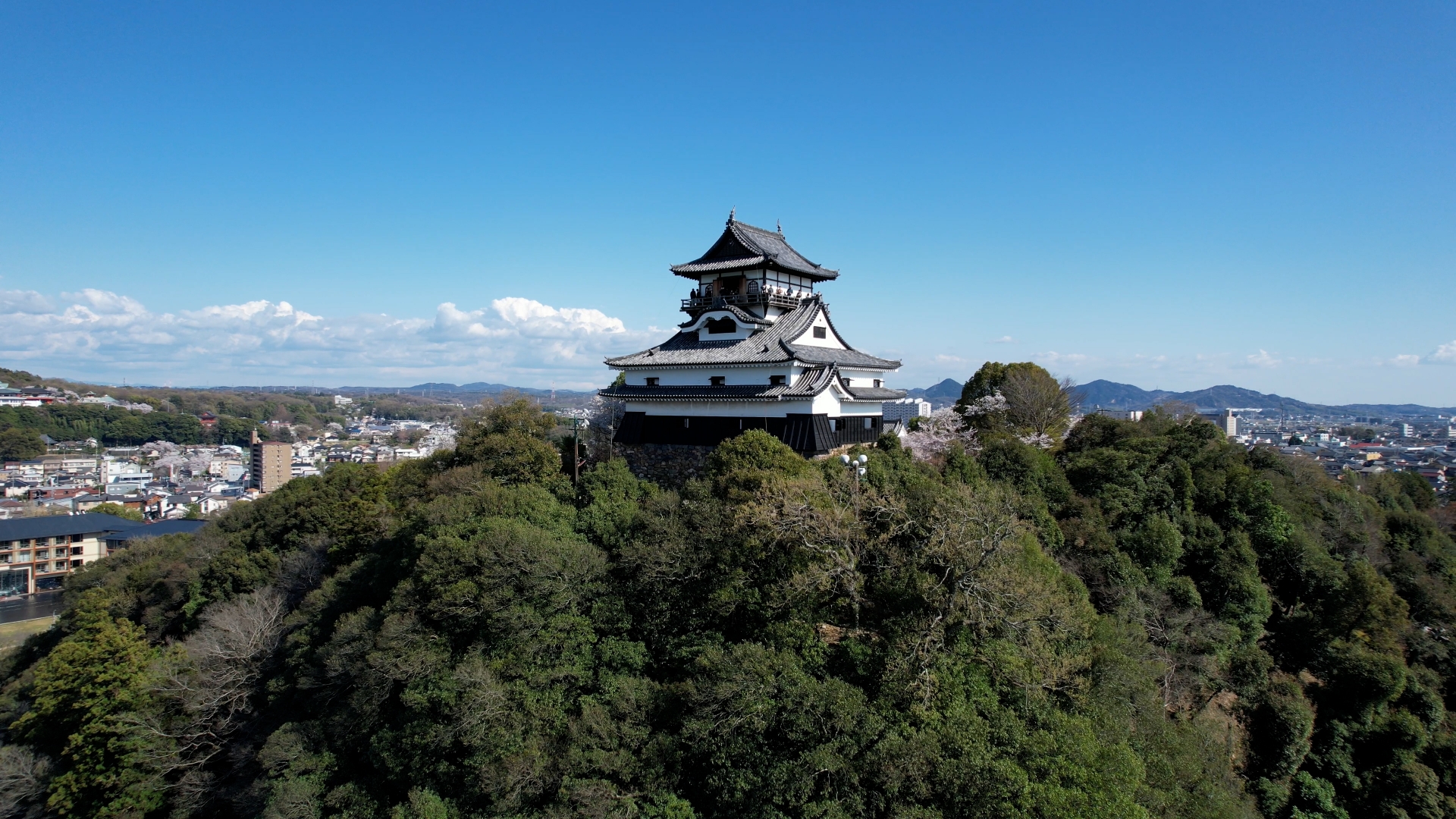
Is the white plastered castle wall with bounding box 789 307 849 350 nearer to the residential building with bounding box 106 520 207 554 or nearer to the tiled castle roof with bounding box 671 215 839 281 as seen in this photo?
the tiled castle roof with bounding box 671 215 839 281

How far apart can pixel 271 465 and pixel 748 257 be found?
8385 centimetres

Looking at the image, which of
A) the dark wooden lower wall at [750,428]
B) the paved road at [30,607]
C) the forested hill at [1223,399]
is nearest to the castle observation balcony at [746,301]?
the dark wooden lower wall at [750,428]

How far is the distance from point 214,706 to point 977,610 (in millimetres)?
19352

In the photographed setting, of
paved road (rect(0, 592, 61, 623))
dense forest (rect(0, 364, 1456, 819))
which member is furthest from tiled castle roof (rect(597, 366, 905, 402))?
paved road (rect(0, 592, 61, 623))

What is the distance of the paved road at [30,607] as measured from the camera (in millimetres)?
42438

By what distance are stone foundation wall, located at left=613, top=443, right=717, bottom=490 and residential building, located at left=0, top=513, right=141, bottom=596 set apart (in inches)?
1804

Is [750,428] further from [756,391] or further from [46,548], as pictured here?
[46,548]

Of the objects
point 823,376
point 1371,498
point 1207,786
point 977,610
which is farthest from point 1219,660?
point 1371,498

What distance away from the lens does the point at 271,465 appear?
283ft

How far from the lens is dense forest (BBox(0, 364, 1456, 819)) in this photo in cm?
1162

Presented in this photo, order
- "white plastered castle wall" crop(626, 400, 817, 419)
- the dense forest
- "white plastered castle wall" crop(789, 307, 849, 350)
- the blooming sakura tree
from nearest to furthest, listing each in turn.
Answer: the dense forest, "white plastered castle wall" crop(626, 400, 817, 419), "white plastered castle wall" crop(789, 307, 849, 350), the blooming sakura tree

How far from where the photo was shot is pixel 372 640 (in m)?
16.2

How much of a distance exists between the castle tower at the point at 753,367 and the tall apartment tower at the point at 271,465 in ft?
256

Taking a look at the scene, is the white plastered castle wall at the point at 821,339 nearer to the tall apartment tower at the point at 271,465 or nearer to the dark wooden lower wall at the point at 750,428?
the dark wooden lower wall at the point at 750,428
